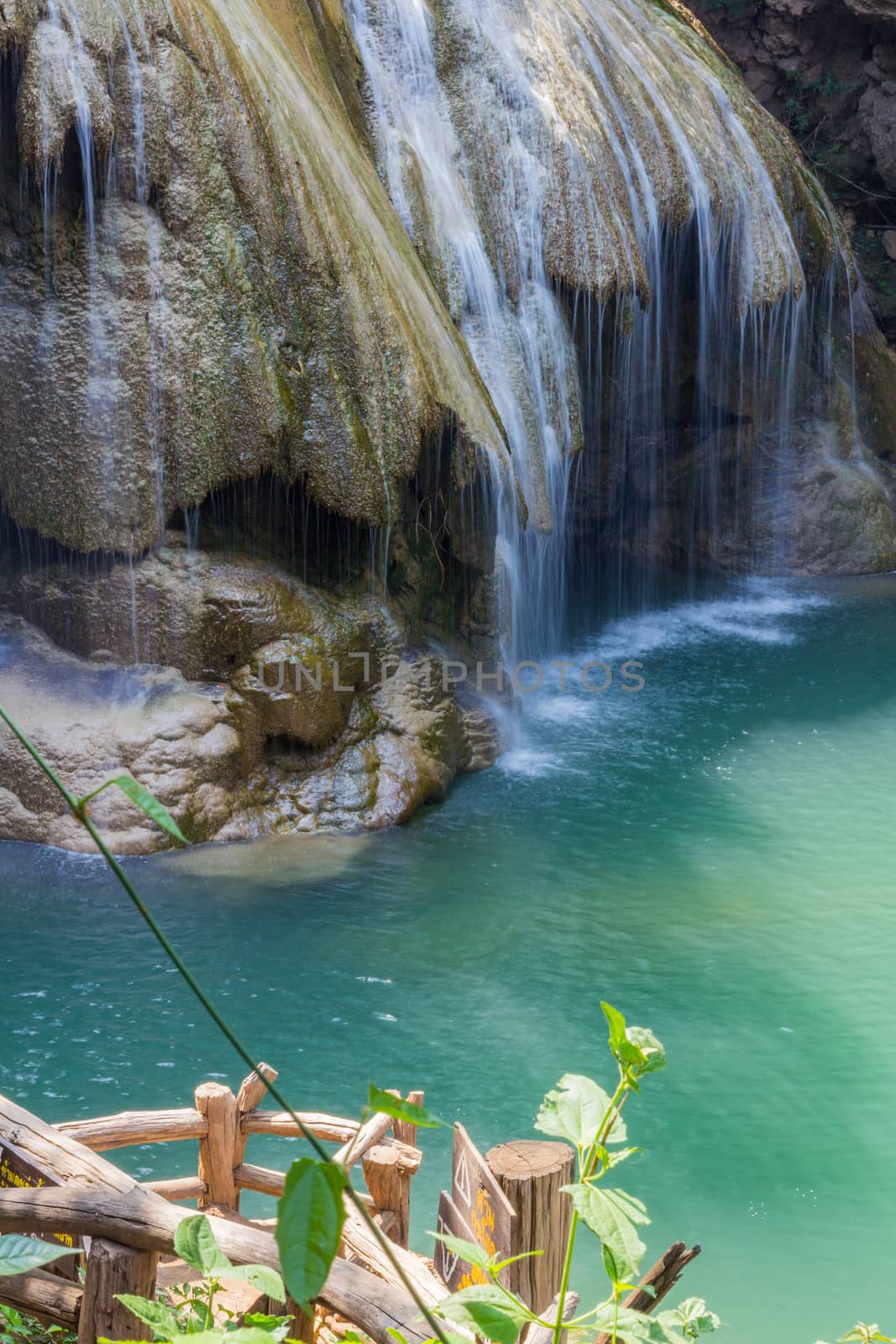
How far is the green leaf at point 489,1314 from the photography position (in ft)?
5.16

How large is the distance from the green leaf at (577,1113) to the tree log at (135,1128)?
5.89 ft

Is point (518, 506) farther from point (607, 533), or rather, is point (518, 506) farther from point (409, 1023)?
point (607, 533)

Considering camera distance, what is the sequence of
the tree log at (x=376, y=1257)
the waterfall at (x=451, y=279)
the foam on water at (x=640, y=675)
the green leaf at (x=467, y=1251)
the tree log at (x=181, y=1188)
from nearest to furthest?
the green leaf at (x=467, y=1251) < the tree log at (x=376, y=1257) < the tree log at (x=181, y=1188) < the waterfall at (x=451, y=279) < the foam on water at (x=640, y=675)

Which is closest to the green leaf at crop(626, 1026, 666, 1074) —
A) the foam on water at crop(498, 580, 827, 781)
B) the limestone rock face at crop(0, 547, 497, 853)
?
the limestone rock face at crop(0, 547, 497, 853)

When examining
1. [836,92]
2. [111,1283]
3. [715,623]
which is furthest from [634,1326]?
[836,92]

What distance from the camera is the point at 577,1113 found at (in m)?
1.88

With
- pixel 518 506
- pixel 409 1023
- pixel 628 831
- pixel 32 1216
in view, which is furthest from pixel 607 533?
pixel 32 1216

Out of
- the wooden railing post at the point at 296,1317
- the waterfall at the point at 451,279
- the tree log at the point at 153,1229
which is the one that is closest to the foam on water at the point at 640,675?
the waterfall at the point at 451,279

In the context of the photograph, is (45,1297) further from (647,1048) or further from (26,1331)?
(647,1048)

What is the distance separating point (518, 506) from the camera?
29.3 ft

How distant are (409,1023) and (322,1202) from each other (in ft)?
14.6

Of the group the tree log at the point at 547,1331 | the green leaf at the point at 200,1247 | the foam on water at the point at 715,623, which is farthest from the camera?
the foam on water at the point at 715,623

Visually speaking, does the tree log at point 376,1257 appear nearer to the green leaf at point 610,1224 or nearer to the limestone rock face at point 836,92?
the green leaf at point 610,1224

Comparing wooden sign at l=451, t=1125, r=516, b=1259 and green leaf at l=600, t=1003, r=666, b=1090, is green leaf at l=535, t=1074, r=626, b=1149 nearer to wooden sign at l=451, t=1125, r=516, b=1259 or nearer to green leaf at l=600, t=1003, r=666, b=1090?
green leaf at l=600, t=1003, r=666, b=1090
